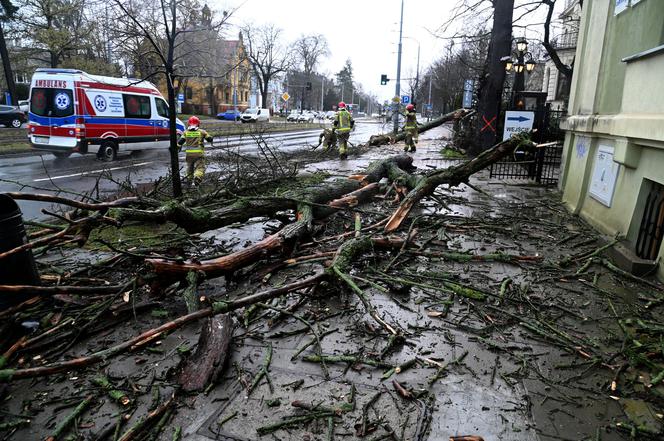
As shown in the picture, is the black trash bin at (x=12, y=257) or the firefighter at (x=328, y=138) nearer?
the black trash bin at (x=12, y=257)

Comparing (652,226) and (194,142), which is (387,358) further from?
(194,142)

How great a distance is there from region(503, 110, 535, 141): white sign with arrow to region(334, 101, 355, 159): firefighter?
6022 millimetres

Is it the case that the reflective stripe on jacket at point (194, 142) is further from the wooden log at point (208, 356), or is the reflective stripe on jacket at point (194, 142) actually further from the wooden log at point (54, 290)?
the wooden log at point (208, 356)

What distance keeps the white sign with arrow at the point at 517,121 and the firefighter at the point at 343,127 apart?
602 centimetres

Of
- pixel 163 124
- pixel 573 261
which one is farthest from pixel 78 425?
pixel 163 124

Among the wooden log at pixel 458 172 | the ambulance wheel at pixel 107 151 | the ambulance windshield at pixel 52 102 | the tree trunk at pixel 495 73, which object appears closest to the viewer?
the wooden log at pixel 458 172

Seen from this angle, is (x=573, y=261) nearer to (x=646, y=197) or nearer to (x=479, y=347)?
(x=646, y=197)

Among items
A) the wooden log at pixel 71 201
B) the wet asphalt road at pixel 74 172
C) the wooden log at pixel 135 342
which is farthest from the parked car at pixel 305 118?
the wooden log at pixel 135 342

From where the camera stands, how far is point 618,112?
6781 millimetres

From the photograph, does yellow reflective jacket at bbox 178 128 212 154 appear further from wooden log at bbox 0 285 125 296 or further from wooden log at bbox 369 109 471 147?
wooden log at bbox 369 109 471 147

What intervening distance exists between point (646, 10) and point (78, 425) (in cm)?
809

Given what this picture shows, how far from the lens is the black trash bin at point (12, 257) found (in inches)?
146

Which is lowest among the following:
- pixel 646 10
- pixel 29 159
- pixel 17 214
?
pixel 29 159

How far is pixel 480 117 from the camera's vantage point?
638 inches
